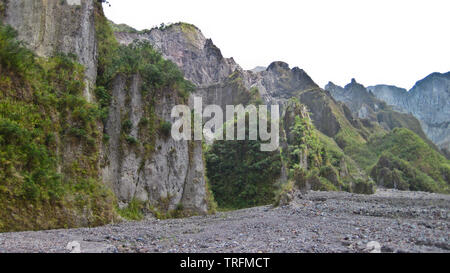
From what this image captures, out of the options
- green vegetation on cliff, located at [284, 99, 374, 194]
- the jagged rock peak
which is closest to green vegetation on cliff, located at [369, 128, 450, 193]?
green vegetation on cliff, located at [284, 99, 374, 194]

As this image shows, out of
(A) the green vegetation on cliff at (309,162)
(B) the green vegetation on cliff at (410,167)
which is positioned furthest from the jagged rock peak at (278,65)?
(A) the green vegetation on cliff at (309,162)

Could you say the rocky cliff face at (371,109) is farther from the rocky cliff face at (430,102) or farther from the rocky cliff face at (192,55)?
the rocky cliff face at (192,55)

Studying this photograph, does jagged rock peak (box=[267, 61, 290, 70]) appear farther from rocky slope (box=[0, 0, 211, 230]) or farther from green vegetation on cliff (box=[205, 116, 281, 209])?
rocky slope (box=[0, 0, 211, 230])

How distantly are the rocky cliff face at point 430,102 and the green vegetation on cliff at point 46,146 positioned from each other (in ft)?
508

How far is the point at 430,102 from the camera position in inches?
6235

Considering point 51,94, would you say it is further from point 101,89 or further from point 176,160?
point 176,160

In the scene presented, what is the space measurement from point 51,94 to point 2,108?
8.97ft

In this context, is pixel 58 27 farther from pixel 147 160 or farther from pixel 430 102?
pixel 430 102

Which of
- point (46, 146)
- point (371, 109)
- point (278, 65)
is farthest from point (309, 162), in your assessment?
point (371, 109)

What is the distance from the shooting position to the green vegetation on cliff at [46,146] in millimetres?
10805

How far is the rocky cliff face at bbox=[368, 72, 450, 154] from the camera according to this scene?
470ft

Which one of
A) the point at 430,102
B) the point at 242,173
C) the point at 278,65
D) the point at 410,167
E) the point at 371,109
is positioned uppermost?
the point at 278,65

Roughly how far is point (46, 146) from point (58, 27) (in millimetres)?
7989
